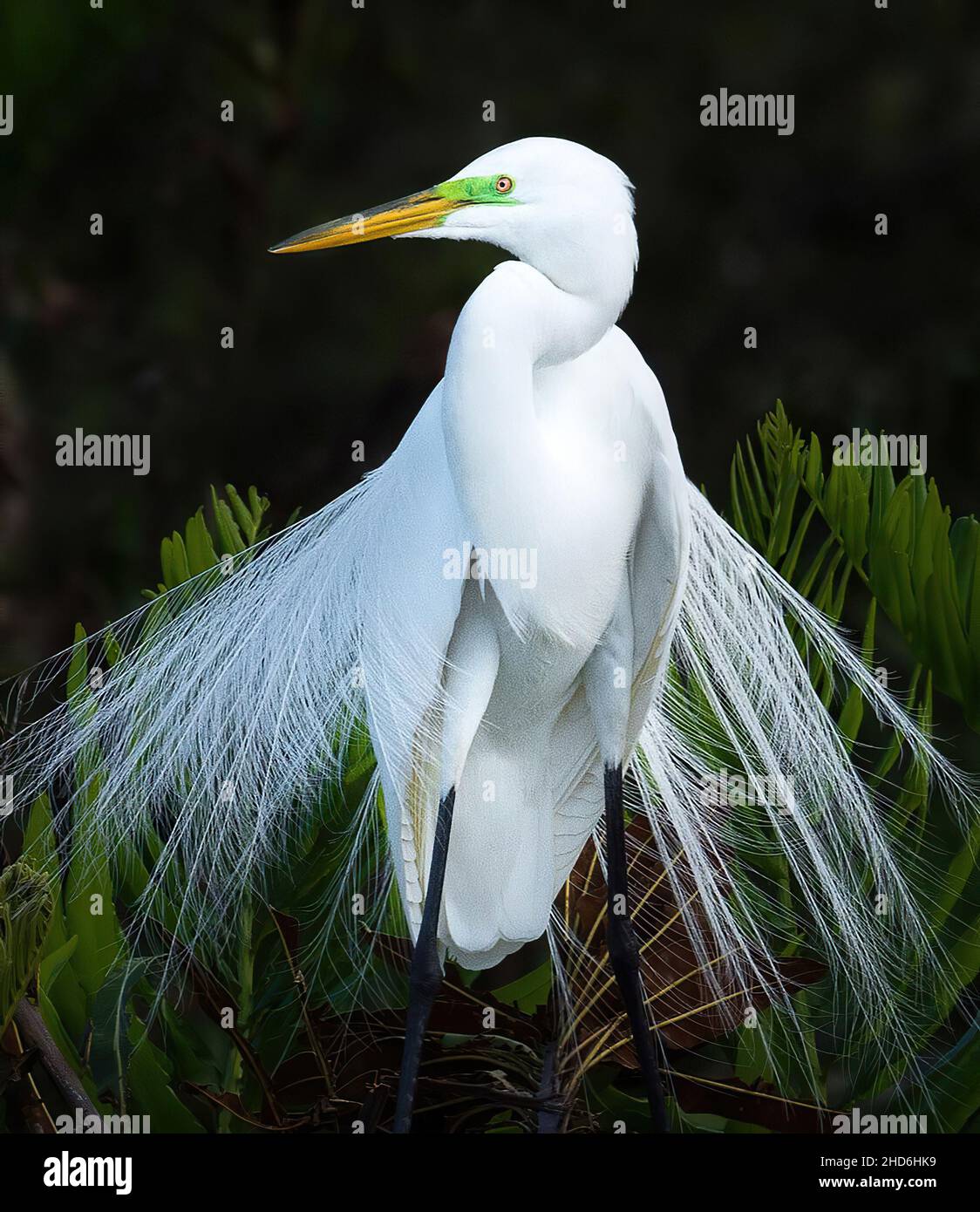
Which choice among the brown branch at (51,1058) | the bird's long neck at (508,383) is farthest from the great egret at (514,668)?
the brown branch at (51,1058)

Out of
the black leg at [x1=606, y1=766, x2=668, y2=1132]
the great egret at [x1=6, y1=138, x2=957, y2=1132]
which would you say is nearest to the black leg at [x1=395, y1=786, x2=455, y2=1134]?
the great egret at [x1=6, y1=138, x2=957, y2=1132]

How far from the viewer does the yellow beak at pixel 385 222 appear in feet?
5.09

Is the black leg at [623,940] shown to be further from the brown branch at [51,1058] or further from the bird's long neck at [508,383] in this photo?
the brown branch at [51,1058]

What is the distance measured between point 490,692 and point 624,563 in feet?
0.61

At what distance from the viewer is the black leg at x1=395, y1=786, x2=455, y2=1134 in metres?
1.61

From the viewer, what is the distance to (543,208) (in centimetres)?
153

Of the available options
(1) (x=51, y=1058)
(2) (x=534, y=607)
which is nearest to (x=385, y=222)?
(2) (x=534, y=607)

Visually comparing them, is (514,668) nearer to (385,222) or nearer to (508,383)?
(508,383)

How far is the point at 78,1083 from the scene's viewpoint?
1.62 metres

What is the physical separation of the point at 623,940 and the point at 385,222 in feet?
2.50

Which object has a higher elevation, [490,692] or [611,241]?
[611,241]

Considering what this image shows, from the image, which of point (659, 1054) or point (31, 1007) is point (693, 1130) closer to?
point (659, 1054)

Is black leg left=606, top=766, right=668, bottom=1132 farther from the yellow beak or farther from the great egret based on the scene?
the yellow beak

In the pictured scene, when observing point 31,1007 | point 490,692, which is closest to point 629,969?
point 490,692
